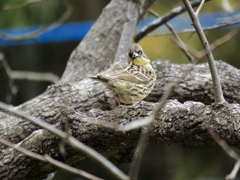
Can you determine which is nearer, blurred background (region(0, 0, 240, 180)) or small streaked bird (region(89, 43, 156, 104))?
small streaked bird (region(89, 43, 156, 104))

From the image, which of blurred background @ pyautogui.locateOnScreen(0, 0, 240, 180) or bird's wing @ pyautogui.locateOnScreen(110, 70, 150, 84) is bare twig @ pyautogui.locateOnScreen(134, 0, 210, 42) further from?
blurred background @ pyautogui.locateOnScreen(0, 0, 240, 180)

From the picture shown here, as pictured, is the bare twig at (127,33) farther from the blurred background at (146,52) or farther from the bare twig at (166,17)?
the blurred background at (146,52)

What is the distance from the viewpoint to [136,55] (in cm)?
501

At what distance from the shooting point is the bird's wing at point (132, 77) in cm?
437

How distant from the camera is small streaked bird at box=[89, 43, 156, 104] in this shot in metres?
4.15

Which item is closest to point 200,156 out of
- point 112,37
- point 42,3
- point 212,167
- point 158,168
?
point 212,167

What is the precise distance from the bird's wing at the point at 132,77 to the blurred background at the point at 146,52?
12.8ft

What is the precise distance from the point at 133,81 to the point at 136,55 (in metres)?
0.68

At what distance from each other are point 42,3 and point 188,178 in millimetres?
6002

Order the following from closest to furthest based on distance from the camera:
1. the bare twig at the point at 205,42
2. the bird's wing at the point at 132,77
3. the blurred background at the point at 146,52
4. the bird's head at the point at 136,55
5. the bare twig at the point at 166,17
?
1. the bare twig at the point at 205,42
2. the bird's wing at the point at 132,77
3. the bird's head at the point at 136,55
4. the bare twig at the point at 166,17
5. the blurred background at the point at 146,52

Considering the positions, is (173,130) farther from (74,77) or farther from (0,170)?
(74,77)

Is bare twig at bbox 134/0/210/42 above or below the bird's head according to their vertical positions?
above

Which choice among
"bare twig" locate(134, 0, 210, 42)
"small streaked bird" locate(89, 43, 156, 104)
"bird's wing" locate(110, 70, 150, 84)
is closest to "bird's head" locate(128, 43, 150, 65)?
"small streaked bird" locate(89, 43, 156, 104)

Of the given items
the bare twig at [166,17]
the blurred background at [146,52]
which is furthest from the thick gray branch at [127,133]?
the blurred background at [146,52]
